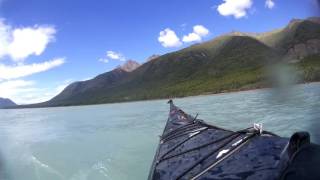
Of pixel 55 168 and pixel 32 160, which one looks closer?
pixel 55 168

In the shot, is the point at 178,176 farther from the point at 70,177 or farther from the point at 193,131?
the point at 70,177

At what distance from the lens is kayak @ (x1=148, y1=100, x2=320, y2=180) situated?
4.09 m

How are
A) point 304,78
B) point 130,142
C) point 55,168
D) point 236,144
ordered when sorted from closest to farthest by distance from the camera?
point 236,144, point 55,168, point 130,142, point 304,78

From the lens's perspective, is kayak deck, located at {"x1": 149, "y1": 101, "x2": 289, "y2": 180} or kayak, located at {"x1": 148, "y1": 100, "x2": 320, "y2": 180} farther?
kayak deck, located at {"x1": 149, "y1": 101, "x2": 289, "y2": 180}

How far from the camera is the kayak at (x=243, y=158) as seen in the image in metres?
4.09

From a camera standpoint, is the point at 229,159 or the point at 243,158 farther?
the point at 229,159

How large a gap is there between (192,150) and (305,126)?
1861cm

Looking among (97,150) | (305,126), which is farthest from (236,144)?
(97,150)

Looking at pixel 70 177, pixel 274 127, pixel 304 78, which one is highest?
pixel 304 78

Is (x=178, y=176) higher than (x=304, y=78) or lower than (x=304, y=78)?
lower

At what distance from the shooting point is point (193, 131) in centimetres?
1062

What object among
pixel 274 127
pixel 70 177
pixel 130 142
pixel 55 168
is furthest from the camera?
pixel 130 142

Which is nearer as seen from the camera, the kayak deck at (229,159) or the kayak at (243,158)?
the kayak at (243,158)

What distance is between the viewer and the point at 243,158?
6.29 metres
